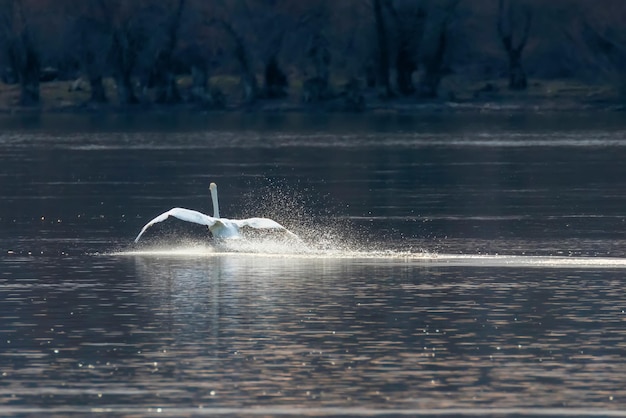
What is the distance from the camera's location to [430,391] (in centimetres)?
1683

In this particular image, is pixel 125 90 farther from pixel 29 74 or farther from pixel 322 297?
pixel 322 297

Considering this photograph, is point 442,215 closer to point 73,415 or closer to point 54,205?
point 54,205

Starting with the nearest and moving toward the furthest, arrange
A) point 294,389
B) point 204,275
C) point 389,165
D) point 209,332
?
point 294,389 → point 209,332 → point 204,275 → point 389,165

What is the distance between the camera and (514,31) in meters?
118

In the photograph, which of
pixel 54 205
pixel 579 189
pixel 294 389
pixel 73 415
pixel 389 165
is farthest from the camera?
pixel 389 165

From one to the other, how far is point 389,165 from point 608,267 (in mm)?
28493

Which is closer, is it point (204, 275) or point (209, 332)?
point (209, 332)

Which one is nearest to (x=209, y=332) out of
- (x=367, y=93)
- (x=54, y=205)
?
(x=54, y=205)

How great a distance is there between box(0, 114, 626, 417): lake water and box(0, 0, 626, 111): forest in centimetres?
5749

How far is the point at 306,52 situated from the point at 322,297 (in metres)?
85.3

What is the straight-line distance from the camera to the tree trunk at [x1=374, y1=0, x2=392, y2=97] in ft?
342

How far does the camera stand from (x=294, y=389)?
16984mm

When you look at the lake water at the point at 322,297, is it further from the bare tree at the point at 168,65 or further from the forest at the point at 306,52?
the bare tree at the point at 168,65

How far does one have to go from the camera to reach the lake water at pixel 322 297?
16.9 metres
